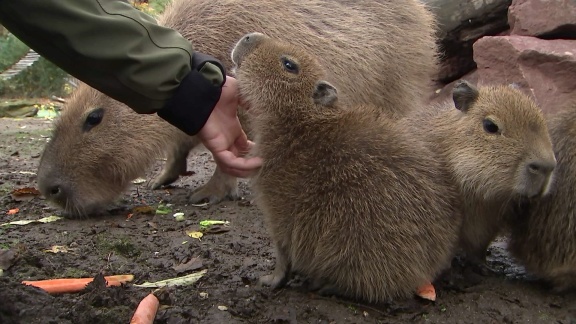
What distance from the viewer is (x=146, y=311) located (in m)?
2.66

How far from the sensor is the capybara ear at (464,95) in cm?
329

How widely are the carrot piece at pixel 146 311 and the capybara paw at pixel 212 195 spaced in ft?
7.45

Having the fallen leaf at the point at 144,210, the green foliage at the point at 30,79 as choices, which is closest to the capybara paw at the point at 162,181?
the fallen leaf at the point at 144,210

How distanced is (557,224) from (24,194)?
12.0 feet

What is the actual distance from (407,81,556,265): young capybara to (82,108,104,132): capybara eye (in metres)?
2.37

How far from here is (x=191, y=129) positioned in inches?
114

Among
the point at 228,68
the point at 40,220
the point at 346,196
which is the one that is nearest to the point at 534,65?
the point at 228,68

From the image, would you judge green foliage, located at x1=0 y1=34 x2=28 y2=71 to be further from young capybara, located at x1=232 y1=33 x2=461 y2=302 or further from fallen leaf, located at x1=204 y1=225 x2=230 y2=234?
young capybara, located at x1=232 y1=33 x2=461 y2=302

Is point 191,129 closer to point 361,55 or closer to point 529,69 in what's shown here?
point 361,55

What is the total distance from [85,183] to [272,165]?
2.05m

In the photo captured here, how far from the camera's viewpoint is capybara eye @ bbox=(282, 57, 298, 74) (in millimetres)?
3158

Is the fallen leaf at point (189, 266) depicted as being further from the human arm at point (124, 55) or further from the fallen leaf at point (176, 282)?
the human arm at point (124, 55)

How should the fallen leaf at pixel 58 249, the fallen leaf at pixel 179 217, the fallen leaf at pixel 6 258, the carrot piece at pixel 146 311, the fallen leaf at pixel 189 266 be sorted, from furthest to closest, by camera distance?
the fallen leaf at pixel 179 217 → the fallen leaf at pixel 58 249 → the fallen leaf at pixel 189 266 → the fallen leaf at pixel 6 258 → the carrot piece at pixel 146 311

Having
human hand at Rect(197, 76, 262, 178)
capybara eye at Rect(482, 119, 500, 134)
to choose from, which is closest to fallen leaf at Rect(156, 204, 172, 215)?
human hand at Rect(197, 76, 262, 178)
